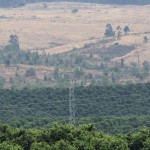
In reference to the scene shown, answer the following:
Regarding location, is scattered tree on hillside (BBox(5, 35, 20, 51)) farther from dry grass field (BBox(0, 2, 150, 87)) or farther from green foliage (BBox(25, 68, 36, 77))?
green foliage (BBox(25, 68, 36, 77))

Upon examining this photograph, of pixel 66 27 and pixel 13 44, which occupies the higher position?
pixel 66 27

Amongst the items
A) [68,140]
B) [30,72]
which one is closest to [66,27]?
[30,72]

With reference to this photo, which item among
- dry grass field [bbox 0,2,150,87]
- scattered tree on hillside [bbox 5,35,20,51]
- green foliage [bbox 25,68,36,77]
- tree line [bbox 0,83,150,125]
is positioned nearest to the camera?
tree line [bbox 0,83,150,125]

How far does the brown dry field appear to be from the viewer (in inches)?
5915

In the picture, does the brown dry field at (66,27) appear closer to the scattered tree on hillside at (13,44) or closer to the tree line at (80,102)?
the scattered tree on hillside at (13,44)

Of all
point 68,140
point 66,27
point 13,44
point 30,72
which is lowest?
point 30,72

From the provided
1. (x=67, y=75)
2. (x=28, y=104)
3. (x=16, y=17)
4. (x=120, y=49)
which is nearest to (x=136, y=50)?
(x=120, y=49)

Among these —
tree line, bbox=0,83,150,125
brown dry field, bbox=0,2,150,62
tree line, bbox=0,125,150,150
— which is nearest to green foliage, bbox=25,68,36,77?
brown dry field, bbox=0,2,150,62

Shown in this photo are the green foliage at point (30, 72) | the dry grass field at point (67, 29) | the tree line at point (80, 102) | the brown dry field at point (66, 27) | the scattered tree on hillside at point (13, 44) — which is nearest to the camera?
the tree line at point (80, 102)

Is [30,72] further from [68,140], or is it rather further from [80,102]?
[68,140]

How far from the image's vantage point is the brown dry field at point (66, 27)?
493ft

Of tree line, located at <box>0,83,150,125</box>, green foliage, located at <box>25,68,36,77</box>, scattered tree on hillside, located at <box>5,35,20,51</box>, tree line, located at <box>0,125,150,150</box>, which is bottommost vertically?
green foliage, located at <box>25,68,36,77</box>

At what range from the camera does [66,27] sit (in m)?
169

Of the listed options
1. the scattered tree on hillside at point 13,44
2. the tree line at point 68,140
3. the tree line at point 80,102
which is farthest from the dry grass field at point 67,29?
the tree line at point 68,140
